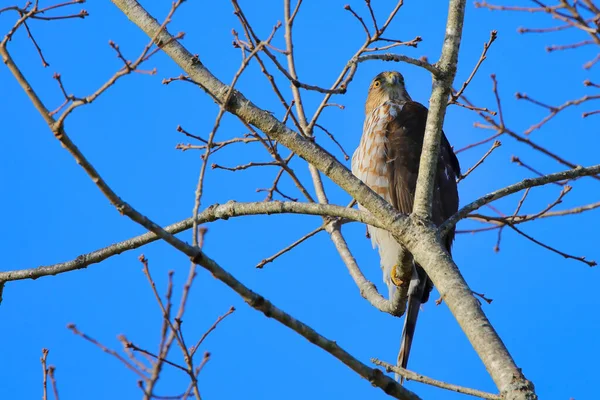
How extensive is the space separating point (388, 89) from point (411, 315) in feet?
8.65

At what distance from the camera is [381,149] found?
545 cm

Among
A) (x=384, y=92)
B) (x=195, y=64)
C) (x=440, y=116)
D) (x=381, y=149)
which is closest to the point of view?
(x=440, y=116)

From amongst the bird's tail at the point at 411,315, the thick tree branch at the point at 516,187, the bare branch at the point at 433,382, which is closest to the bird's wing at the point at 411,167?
the bird's tail at the point at 411,315

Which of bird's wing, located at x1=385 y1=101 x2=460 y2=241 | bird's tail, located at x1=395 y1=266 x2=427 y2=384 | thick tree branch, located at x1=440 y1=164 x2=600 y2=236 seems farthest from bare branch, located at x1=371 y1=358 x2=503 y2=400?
bird's wing, located at x1=385 y1=101 x2=460 y2=241

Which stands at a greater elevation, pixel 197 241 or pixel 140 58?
pixel 140 58

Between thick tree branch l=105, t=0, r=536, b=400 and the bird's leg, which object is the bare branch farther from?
the bird's leg

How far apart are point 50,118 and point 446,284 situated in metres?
1.47

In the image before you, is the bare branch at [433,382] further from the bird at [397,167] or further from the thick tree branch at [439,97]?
the bird at [397,167]

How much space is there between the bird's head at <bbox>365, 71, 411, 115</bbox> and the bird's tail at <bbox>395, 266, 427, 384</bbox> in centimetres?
227

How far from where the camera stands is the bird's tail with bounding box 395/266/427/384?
14.7 ft

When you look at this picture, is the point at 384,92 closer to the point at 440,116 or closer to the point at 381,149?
the point at 381,149

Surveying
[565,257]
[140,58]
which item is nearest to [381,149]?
[565,257]

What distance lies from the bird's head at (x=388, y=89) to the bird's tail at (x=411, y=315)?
2.27 m

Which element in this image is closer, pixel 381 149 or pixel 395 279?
pixel 395 279
